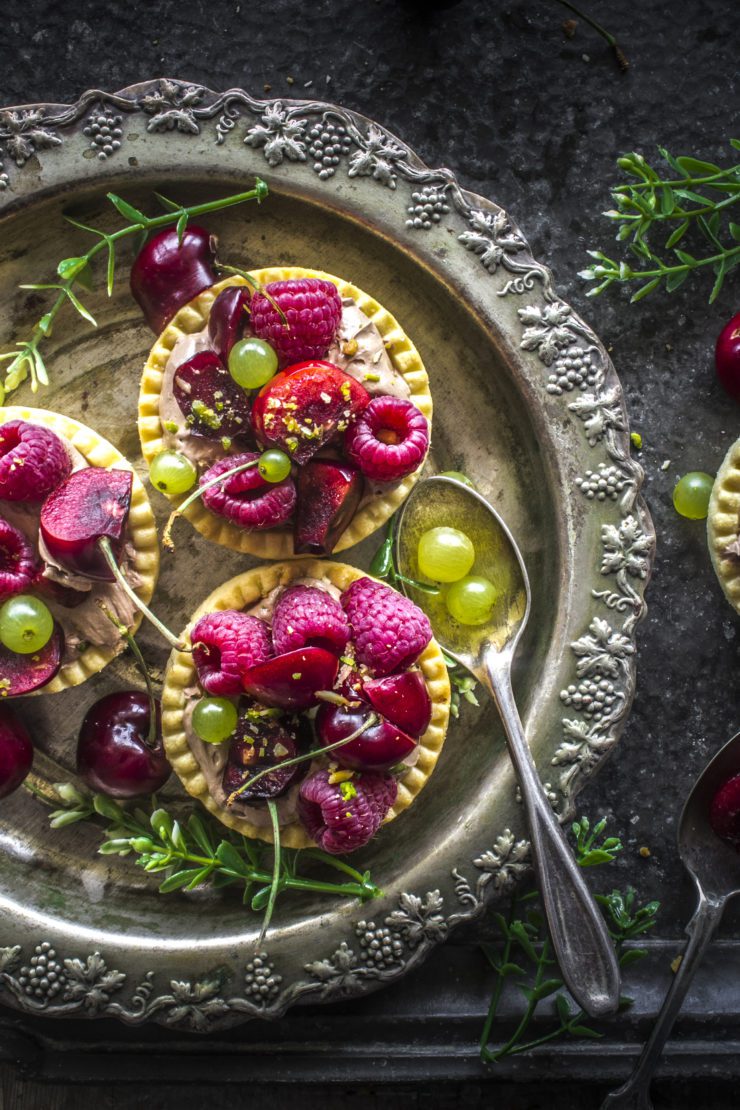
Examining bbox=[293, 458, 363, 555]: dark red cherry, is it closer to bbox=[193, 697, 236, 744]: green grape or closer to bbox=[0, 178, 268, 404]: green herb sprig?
bbox=[193, 697, 236, 744]: green grape

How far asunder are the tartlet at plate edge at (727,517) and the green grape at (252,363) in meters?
0.99


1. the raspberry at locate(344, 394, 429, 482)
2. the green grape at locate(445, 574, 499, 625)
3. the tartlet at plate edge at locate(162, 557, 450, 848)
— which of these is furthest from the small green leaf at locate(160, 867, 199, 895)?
the raspberry at locate(344, 394, 429, 482)

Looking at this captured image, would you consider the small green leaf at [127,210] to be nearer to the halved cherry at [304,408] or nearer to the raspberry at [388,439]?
the halved cherry at [304,408]

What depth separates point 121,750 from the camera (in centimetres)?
193

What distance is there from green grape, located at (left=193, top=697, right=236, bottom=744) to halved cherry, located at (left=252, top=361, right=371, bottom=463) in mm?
483

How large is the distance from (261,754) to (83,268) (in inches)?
41.9

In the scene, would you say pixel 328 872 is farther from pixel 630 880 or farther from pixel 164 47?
pixel 164 47

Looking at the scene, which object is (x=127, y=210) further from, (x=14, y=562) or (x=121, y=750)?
(x=121, y=750)

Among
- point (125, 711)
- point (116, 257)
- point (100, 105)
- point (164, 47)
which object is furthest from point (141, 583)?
point (164, 47)

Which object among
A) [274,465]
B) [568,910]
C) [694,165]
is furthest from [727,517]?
[274,465]

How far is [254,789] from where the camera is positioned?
183 centimetres

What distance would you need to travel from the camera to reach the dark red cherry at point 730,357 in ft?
6.88

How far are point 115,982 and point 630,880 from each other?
Result: 1130mm

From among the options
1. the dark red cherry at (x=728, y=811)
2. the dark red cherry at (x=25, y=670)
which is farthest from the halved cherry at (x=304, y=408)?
the dark red cherry at (x=728, y=811)
